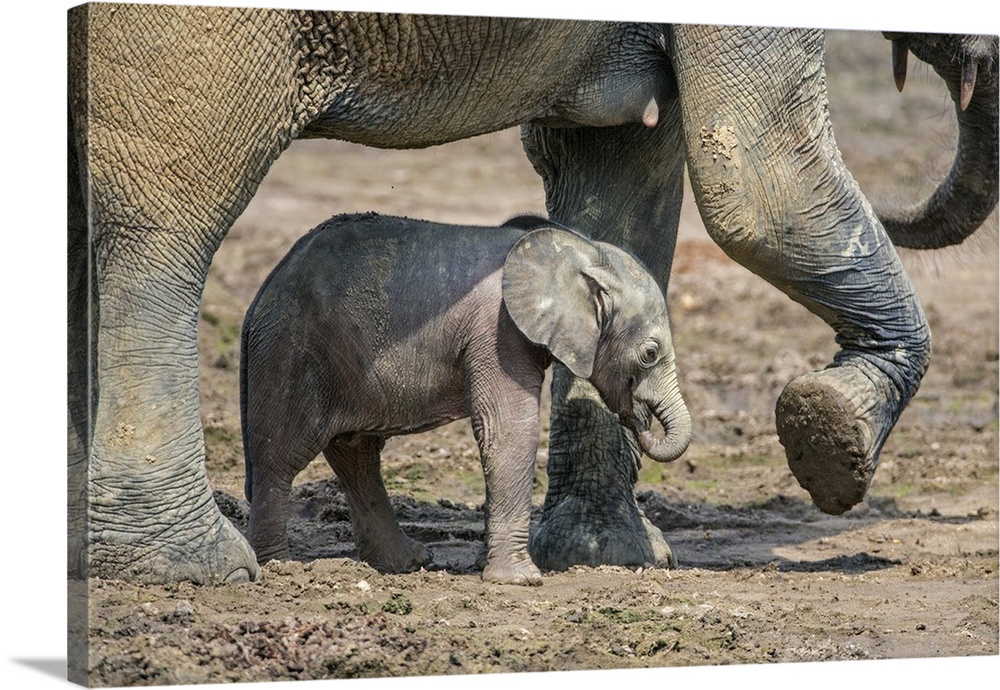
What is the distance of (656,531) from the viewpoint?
693 centimetres

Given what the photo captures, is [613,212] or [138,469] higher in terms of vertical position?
[613,212]

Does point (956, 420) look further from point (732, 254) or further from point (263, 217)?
point (263, 217)

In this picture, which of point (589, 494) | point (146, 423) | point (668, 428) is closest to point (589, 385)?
point (589, 494)

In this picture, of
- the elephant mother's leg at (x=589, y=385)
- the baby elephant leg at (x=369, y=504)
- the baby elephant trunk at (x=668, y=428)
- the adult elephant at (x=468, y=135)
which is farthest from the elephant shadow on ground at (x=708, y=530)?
the baby elephant trunk at (x=668, y=428)

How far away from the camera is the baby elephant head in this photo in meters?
6.11

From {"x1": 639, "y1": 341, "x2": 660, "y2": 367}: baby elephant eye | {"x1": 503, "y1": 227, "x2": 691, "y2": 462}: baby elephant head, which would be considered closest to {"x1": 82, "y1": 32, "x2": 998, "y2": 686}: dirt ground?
{"x1": 503, "y1": 227, "x2": 691, "y2": 462}: baby elephant head

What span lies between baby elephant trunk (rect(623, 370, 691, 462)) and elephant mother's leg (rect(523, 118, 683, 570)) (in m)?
0.53

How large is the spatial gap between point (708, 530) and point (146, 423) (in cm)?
298

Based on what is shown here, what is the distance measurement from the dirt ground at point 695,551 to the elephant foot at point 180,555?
0.05 metres

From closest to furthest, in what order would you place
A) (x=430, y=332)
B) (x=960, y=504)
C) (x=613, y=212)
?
(x=430, y=332) → (x=613, y=212) → (x=960, y=504)

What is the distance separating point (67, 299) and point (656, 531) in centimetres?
234

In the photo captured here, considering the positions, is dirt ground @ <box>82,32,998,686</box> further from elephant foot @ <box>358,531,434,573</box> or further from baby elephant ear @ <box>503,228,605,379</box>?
baby elephant ear @ <box>503,228,605,379</box>

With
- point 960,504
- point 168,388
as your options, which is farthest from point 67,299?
point 960,504

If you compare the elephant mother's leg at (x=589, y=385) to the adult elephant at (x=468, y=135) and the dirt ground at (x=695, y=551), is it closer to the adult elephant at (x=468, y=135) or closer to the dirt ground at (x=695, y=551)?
the adult elephant at (x=468, y=135)
